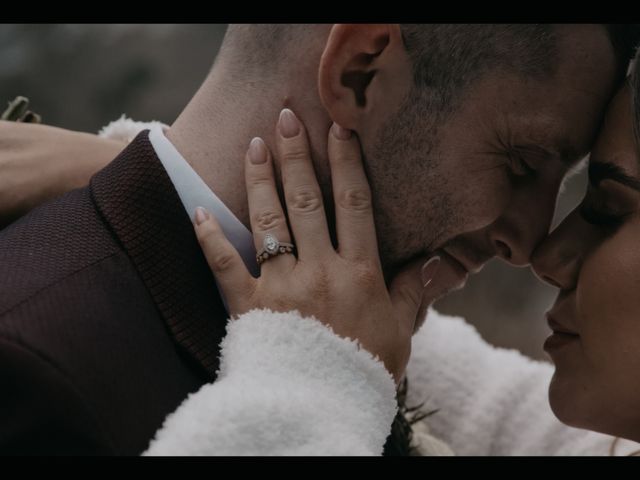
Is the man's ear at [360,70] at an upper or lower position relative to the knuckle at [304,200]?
upper

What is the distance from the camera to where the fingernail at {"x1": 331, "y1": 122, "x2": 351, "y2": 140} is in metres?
1.36

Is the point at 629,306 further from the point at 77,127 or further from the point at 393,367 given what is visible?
the point at 77,127

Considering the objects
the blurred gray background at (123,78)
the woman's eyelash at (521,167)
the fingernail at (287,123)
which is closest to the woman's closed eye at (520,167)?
the woman's eyelash at (521,167)

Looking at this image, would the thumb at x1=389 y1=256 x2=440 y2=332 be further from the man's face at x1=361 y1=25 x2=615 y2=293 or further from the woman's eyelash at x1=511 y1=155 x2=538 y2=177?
the woman's eyelash at x1=511 y1=155 x2=538 y2=177

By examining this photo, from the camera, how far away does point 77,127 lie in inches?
164

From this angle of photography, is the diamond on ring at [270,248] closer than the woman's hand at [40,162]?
Yes

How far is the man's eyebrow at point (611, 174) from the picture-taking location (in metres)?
1.37

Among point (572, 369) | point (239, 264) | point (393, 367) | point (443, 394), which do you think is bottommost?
point (443, 394)

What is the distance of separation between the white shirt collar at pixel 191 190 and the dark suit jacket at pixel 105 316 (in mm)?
26

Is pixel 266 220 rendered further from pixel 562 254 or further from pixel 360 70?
pixel 562 254

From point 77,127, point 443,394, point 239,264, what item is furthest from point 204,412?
point 77,127

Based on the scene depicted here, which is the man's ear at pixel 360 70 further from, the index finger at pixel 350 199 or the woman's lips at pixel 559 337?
the woman's lips at pixel 559 337

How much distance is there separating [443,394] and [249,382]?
92 cm

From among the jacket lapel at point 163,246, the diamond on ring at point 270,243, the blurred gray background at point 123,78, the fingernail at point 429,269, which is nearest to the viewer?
the jacket lapel at point 163,246
